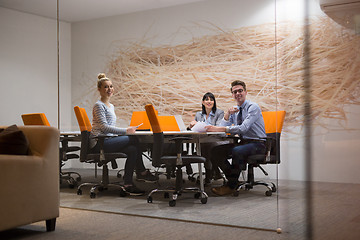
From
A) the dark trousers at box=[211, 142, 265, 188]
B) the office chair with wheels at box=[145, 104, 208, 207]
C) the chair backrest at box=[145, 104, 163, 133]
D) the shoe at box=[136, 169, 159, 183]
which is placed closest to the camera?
the dark trousers at box=[211, 142, 265, 188]

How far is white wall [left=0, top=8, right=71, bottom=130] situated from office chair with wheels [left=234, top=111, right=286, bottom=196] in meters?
2.32

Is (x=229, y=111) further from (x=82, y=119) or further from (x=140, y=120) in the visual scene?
(x=82, y=119)

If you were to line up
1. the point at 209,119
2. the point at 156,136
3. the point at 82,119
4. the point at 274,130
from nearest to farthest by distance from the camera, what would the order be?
the point at 274,130 → the point at 209,119 → the point at 156,136 → the point at 82,119

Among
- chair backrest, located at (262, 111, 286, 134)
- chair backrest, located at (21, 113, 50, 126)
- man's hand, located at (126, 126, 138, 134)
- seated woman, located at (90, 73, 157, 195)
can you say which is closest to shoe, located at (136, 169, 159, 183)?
seated woman, located at (90, 73, 157, 195)

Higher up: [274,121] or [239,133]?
[274,121]

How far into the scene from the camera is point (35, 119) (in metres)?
5.43

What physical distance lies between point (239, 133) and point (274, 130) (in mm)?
316

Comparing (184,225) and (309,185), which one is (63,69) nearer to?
(184,225)

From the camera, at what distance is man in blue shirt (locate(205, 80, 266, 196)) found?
13.1ft

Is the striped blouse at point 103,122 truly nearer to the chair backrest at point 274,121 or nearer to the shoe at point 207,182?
the shoe at point 207,182

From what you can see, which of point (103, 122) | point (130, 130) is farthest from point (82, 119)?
point (130, 130)

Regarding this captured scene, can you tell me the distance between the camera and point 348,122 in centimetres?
365

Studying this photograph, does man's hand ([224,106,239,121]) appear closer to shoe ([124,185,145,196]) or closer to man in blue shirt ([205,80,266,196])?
man in blue shirt ([205,80,266,196])

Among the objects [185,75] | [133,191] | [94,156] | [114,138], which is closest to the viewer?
[185,75]
